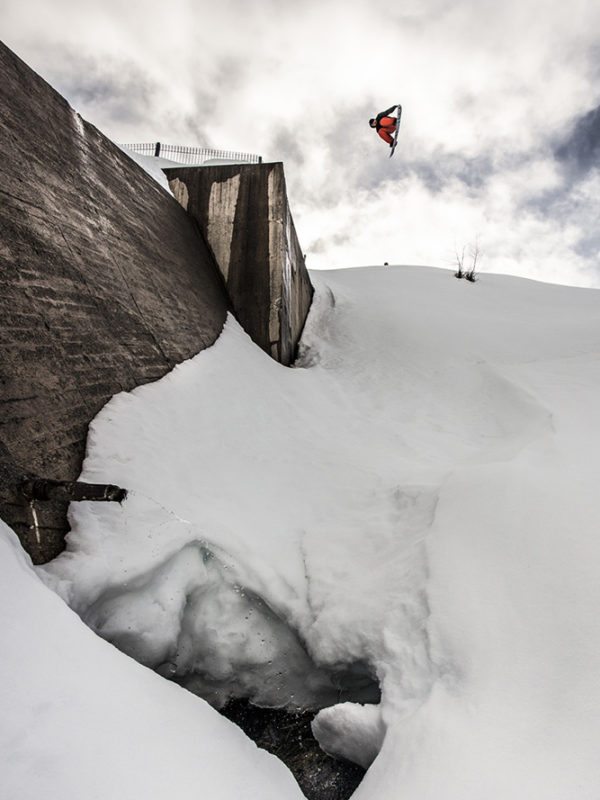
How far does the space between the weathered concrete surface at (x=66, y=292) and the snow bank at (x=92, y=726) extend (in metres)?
0.51

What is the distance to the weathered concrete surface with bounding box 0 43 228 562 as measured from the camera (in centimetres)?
206

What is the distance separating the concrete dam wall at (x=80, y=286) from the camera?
2.09 metres

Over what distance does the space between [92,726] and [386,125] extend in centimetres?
1236

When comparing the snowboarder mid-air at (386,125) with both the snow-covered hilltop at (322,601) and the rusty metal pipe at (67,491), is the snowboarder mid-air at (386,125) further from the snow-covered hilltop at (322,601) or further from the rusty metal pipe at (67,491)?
the rusty metal pipe at (67,491)

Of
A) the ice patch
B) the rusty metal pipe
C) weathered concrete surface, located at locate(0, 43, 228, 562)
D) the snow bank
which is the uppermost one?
weathered concrete surface, located at locate(0, 43, 228, 562)

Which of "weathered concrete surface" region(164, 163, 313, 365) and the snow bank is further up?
"weathered concrete surface" region(164, 163, 313, 365)

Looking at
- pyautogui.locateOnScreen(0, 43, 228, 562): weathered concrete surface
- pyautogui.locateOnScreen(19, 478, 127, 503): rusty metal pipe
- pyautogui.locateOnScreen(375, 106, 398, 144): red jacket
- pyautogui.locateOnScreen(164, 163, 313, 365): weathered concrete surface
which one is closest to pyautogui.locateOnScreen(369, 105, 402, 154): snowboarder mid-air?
pyautogui.locateOnScreen(375, 106, 398, 144): red jacket

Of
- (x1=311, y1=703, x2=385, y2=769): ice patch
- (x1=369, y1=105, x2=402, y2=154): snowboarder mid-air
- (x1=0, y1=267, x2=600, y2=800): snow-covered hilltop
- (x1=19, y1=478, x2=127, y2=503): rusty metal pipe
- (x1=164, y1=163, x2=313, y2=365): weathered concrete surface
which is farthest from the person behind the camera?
(x1=369, y1=105, x2=402, y2=154): snowboarder mid-air

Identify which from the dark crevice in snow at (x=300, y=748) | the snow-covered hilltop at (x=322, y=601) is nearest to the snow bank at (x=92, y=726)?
the snow-covered hilltop at (x=322, y=601)

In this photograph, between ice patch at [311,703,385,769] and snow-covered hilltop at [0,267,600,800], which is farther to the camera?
ice patch at [311,703,385,769]

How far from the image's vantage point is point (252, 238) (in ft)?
19.4

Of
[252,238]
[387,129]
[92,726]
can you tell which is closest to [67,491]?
[92,726]

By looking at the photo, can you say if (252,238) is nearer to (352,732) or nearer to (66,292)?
(66,292)

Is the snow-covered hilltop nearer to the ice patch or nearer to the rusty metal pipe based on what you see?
the ice patch
